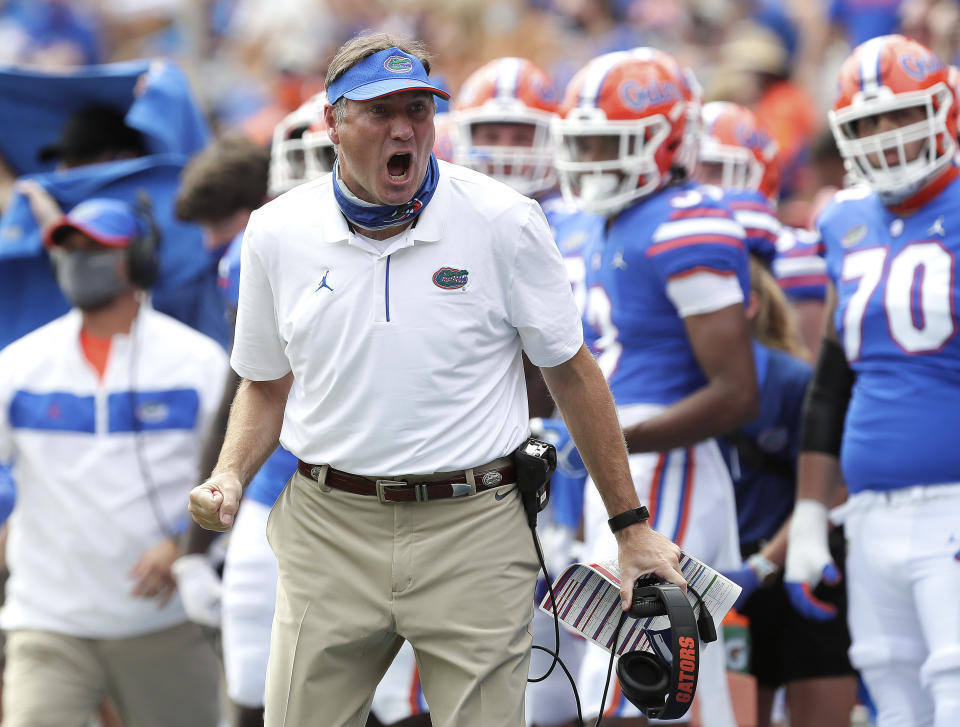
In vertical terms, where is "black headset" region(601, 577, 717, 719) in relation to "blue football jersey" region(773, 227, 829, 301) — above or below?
below

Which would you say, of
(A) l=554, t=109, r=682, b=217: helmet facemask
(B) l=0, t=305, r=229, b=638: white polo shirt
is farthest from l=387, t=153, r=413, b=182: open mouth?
(B) l=0, t=305, r=229, b=638: white polo shirt

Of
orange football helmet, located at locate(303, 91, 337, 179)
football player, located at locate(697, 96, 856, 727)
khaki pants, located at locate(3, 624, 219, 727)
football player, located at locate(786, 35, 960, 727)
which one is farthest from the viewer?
orange football helmet, located at locate(303, 91, 337, 179)

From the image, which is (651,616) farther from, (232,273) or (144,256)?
(144,256)

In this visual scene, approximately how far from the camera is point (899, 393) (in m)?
4.50

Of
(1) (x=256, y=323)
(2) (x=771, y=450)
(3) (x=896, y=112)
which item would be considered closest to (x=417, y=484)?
(1) (x=256, y=323)

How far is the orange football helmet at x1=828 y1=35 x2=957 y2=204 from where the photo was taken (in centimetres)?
448

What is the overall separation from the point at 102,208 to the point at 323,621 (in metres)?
2.93

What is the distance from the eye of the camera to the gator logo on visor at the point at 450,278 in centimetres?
340

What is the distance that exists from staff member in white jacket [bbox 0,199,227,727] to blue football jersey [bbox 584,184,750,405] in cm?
153

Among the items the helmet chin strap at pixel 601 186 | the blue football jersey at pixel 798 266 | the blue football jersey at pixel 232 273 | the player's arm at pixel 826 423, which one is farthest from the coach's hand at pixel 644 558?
the blue football jersey at pixel 798 266

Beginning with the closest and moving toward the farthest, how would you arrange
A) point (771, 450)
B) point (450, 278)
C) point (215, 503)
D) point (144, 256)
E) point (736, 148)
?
point (215, 503) < point (450, 278) < point (771, 450) < point (144, 256) < point (736, 148)

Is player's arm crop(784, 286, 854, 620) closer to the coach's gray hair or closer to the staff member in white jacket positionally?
the coach's gray hair

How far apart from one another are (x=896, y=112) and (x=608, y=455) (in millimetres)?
1733

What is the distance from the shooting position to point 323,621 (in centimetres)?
344
